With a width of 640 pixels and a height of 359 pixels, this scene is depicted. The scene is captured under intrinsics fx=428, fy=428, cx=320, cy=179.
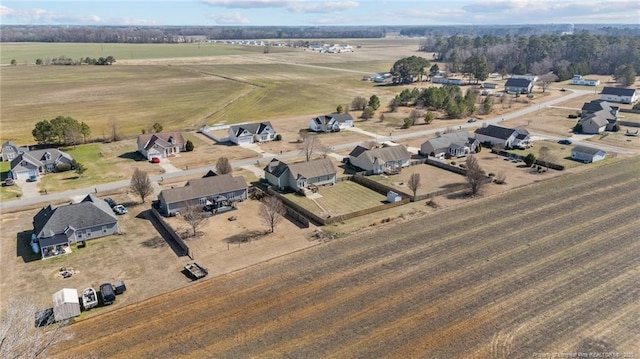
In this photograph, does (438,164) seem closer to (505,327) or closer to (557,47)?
(505,327)

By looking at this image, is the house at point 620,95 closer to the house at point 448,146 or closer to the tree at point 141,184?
the house at point 448,146

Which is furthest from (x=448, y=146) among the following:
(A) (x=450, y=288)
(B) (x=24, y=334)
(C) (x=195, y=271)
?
(B) (x=24, y=334)

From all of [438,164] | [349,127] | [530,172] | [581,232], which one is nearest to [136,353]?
[581,232]

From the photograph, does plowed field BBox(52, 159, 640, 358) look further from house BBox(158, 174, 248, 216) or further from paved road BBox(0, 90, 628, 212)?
paved road BBox(0, 90, 628, 212)

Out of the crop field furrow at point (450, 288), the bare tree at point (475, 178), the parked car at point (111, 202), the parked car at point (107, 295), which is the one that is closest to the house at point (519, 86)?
the bare tree at point (475, 178)

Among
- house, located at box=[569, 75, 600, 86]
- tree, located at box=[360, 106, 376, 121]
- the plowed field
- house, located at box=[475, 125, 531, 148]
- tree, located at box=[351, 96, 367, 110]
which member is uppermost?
house, located at box=[569, 75, 600, 86]

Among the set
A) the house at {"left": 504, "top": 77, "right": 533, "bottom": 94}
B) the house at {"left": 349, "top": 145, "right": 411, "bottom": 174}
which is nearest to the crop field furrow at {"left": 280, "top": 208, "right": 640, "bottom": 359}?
the house at {"left": 349, "top": 145, "right": 411, "bottom": 174}

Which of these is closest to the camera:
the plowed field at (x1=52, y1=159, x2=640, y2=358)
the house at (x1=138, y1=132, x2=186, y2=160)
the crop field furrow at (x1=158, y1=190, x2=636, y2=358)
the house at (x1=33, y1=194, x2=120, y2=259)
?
the plowed field at (x1=52, y1=159, x2=640, y2=358)
